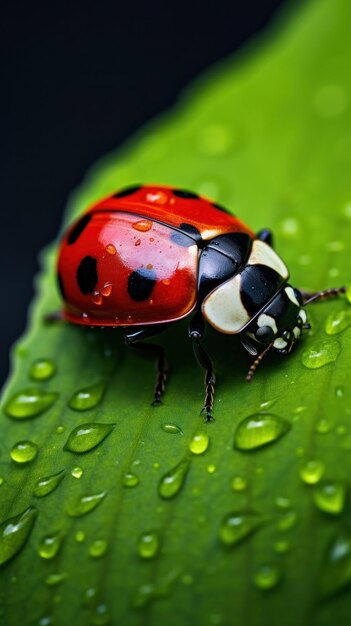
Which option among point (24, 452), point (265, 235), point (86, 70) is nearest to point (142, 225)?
point (265, 235)

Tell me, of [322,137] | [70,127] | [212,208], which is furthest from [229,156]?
[70,127]

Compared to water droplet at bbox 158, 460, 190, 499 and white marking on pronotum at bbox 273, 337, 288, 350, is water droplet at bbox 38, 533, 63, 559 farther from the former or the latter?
white marking on pronotum at bbox 273, 337, 288, 350

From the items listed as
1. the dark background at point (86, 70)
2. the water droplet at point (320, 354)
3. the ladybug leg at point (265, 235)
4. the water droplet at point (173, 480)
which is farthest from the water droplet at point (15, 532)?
the dark background at point (86, 70)

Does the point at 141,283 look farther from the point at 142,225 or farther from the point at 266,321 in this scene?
the point at 266,321

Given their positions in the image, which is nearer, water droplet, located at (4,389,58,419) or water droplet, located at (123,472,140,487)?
water droplet, located at (123,472,140,487)

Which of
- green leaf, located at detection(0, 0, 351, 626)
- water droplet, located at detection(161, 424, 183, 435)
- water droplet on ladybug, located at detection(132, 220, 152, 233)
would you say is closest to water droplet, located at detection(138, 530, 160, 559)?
green leaf, located at detection(0, 0, 351, 626)
